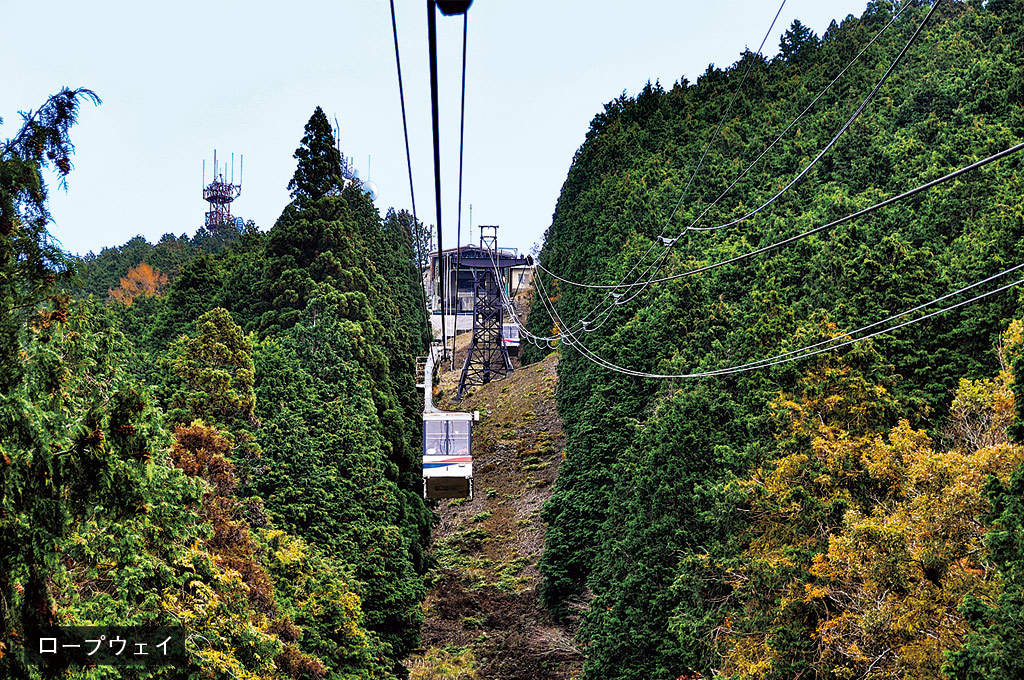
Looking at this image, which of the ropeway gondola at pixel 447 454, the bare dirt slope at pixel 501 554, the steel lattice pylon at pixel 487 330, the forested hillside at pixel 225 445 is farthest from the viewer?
the steel lattice pylon at pixel 487 330

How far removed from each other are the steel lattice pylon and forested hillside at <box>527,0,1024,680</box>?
17.3m

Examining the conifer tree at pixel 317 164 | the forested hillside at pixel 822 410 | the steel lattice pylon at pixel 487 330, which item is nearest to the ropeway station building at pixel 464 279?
the steel lattice pylon at pixel 487 330

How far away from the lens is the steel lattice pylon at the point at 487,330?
61441 mm

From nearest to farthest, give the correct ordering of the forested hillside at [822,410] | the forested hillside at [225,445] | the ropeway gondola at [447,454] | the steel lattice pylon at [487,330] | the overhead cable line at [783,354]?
1. the forested hillside at [225,445]
2. the overhead cable line at [783,354]
3. the forested hillside at [822,410]
4. the ropeway gondola at [447,454]
5. the steel lattice pylon at [487,330]

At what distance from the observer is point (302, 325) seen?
29.6 metres

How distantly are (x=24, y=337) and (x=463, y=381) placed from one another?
165 ft

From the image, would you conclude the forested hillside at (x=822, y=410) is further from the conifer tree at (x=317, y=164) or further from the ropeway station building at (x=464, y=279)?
the ropeway station building at (x=464, y=279)

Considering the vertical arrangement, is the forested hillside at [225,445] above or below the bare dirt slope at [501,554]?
above

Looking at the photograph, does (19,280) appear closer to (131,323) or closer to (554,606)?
(554,606)

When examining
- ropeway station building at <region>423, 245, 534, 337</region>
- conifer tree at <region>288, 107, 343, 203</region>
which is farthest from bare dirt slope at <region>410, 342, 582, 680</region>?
conifer tree at <region>288, 107, 343, 203</region>

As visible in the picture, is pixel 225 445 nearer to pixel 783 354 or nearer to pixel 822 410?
pixel 783 354

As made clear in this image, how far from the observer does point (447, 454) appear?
32.4 m

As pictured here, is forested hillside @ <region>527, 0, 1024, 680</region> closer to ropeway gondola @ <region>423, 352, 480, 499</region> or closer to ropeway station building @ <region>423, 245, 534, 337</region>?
ropeway gondola @ <region>423, 352, 480, 499</region>

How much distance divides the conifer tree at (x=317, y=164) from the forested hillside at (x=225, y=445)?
8cm
